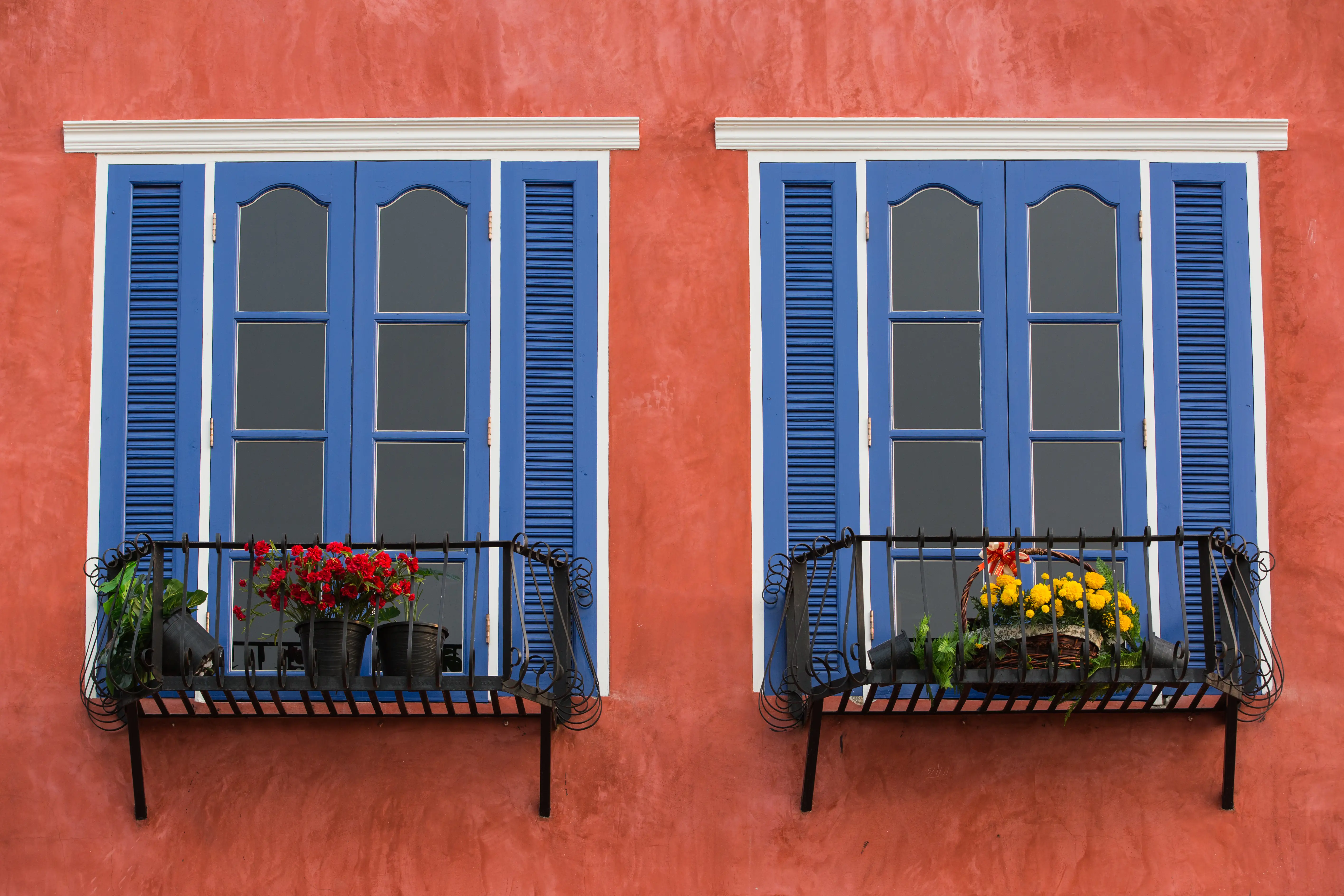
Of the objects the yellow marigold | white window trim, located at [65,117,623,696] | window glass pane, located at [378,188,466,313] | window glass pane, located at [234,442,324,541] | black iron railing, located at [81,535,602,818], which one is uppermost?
white window trim, located at [65,117,623,696]

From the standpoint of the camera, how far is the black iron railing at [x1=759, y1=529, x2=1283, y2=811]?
6.20 meters

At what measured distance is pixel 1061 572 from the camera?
7109mm

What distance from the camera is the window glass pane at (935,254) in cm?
724

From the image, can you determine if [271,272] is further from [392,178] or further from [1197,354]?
[1197,354]

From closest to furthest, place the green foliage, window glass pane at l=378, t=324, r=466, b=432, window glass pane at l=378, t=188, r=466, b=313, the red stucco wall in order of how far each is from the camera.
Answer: the green foliage
the red stucco wall
window glass pane at l=378, t=324, r=466, b=432
window glass pane at l=378, t=188, r=466, b=313

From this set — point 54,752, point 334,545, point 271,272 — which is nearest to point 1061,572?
point 334,545

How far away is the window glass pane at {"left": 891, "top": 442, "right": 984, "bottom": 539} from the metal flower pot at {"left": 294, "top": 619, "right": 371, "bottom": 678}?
213 cm

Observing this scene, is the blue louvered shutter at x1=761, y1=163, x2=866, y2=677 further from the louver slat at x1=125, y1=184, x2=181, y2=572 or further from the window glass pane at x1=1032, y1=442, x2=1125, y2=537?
the louver slat at x1=125, y1=184, x2=181, y2=572

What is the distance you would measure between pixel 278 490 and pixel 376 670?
957 millimetres

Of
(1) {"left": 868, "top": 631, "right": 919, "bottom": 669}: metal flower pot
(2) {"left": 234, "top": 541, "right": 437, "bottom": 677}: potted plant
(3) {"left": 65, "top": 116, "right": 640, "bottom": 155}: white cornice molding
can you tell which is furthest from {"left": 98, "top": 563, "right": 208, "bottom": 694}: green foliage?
(1) {"left": 868, "top": 631, "right": 919, "bottom": 669}: metal flower pot

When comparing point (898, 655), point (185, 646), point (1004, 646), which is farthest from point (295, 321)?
point (1004, 646)

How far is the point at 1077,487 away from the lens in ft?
23.2

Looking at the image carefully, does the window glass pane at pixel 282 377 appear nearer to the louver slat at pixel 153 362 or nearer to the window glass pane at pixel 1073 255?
the louver slat at pixel 153 362

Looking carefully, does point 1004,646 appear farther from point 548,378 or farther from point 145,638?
point 145,638
